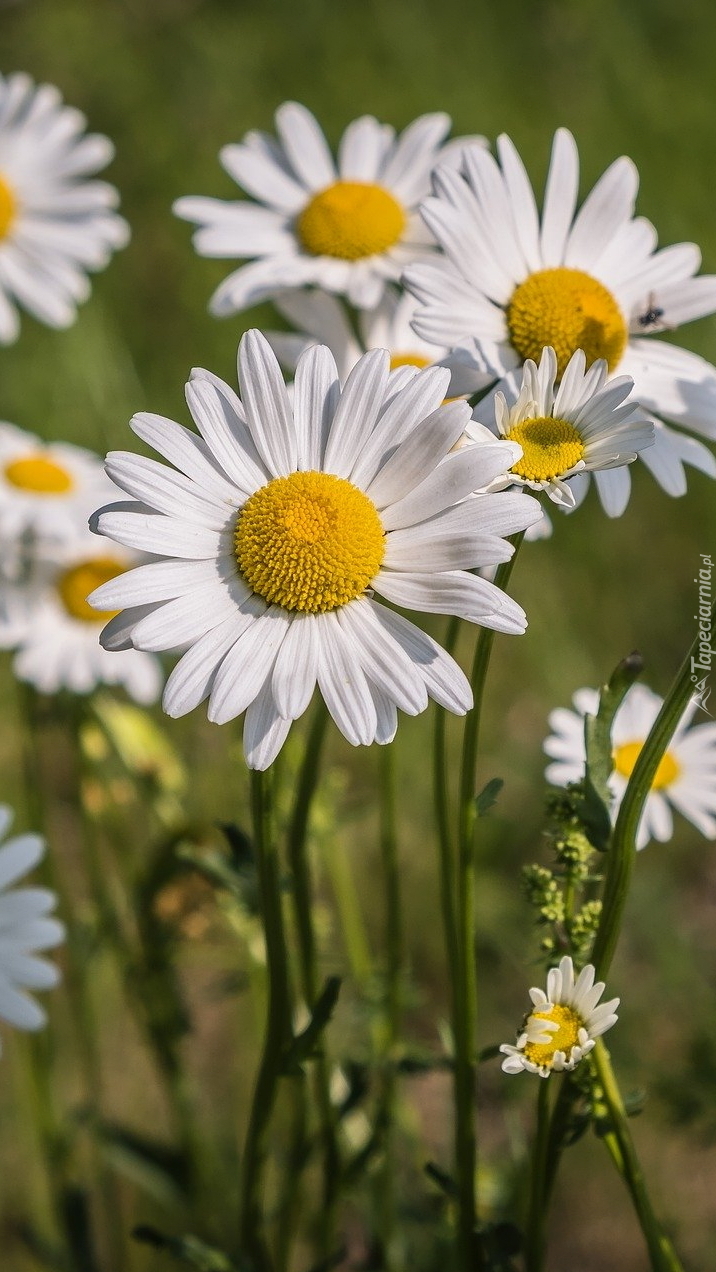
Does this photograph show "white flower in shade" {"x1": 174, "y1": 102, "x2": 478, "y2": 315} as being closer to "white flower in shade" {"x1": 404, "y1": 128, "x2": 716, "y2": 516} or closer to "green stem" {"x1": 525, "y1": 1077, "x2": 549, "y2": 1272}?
"white flower in shade" {"x1": 404, "y1": 128, "x2": 716, "y2": 516}

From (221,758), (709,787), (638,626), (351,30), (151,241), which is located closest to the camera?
(709,787)

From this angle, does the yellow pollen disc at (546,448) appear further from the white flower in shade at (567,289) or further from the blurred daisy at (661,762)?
the blurred daisy at (661,762)

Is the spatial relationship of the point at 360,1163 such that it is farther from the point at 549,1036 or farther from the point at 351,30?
the point at 351,30

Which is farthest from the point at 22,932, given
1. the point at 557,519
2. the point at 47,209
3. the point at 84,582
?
the point at 557,519

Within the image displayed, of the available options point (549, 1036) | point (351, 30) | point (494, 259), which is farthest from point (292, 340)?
point (351, 30)

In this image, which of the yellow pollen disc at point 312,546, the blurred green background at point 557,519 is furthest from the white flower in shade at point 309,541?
the blurred green background at point 557,519

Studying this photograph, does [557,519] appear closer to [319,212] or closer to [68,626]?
[68,626]

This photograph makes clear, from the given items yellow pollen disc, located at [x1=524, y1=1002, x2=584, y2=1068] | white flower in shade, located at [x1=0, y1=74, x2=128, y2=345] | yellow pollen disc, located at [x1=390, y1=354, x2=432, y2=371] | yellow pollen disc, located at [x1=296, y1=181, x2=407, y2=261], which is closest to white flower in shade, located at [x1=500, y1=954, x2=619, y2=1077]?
yellow pollen disc, located at [x1=524, y1=1002, x2=584, y2=1068]

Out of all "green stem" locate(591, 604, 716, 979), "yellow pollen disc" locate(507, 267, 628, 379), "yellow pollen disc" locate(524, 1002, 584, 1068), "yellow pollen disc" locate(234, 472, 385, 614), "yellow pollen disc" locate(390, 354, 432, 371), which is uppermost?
"yellow pollen disc" locate(390, 354, 432, 371)
